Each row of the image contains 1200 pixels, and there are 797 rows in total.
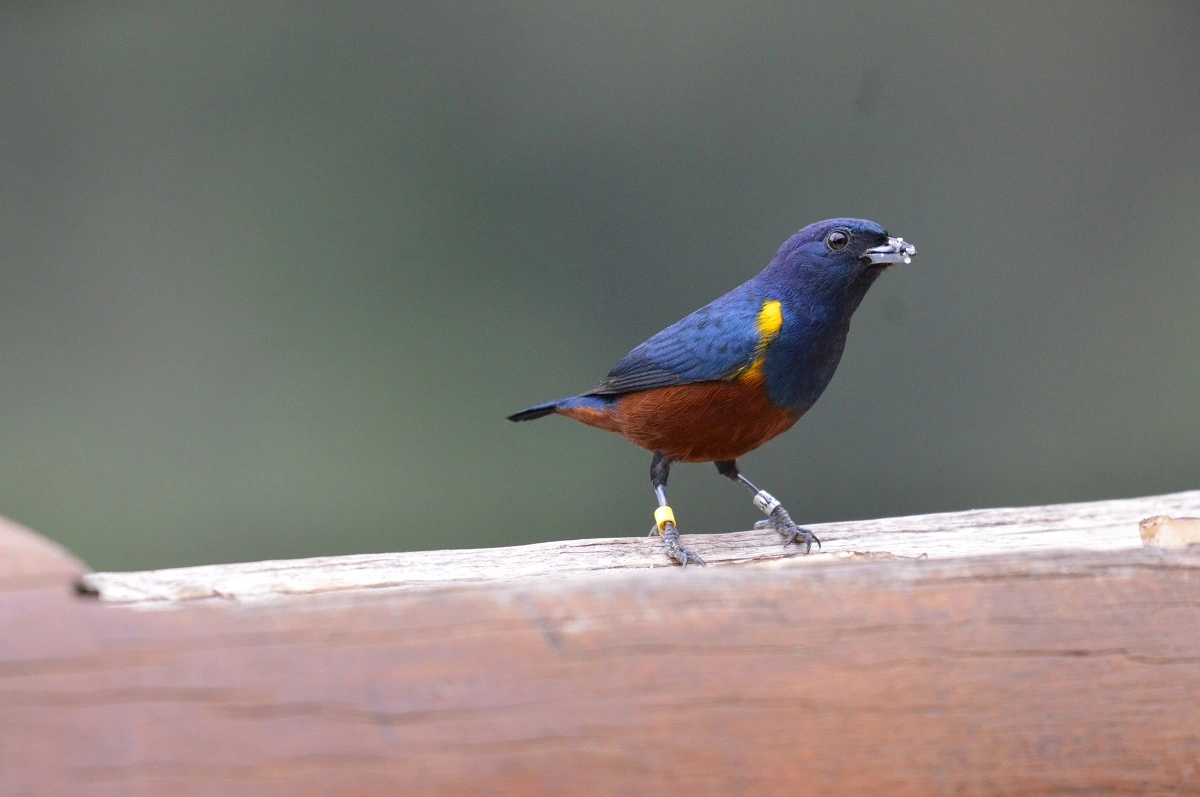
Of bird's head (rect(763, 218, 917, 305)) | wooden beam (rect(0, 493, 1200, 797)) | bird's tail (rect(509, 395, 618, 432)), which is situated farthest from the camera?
bird's tail (rect(509, 395, 618, 432))

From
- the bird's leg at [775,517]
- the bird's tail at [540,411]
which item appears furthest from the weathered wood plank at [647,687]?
the bird's tail at [540,411]

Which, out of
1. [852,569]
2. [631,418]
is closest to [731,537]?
[631,418]

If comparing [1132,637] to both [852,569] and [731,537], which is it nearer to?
[852,569]

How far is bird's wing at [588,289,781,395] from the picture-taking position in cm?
331

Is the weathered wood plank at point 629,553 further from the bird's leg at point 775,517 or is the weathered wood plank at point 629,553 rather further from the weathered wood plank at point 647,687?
the weathered wood plank at point 647,687

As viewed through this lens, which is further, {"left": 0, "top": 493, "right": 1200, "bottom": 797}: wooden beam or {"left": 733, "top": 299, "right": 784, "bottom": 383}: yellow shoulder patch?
{"left": 733, "top": 299, "right": 784, "bottom": 383}: yellow shoulder patch

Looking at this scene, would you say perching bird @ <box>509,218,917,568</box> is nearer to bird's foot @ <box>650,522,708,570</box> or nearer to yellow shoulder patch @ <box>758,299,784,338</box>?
A: yellow shoulder patch @ <box>758,299,784,338</box>

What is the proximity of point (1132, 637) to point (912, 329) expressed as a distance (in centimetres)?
403

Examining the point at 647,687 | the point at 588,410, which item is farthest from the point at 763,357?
the point at 647,687

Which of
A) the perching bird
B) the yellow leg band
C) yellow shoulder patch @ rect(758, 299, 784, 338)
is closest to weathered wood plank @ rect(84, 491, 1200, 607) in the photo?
the yellow leg band

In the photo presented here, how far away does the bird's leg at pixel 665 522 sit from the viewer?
110 inches

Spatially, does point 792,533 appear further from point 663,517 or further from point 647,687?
point 647,687

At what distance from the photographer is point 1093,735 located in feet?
4.69

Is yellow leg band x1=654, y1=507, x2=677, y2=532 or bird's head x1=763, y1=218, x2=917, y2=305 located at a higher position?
bird's head x1=763, y1=218, x2=917, y2=305
